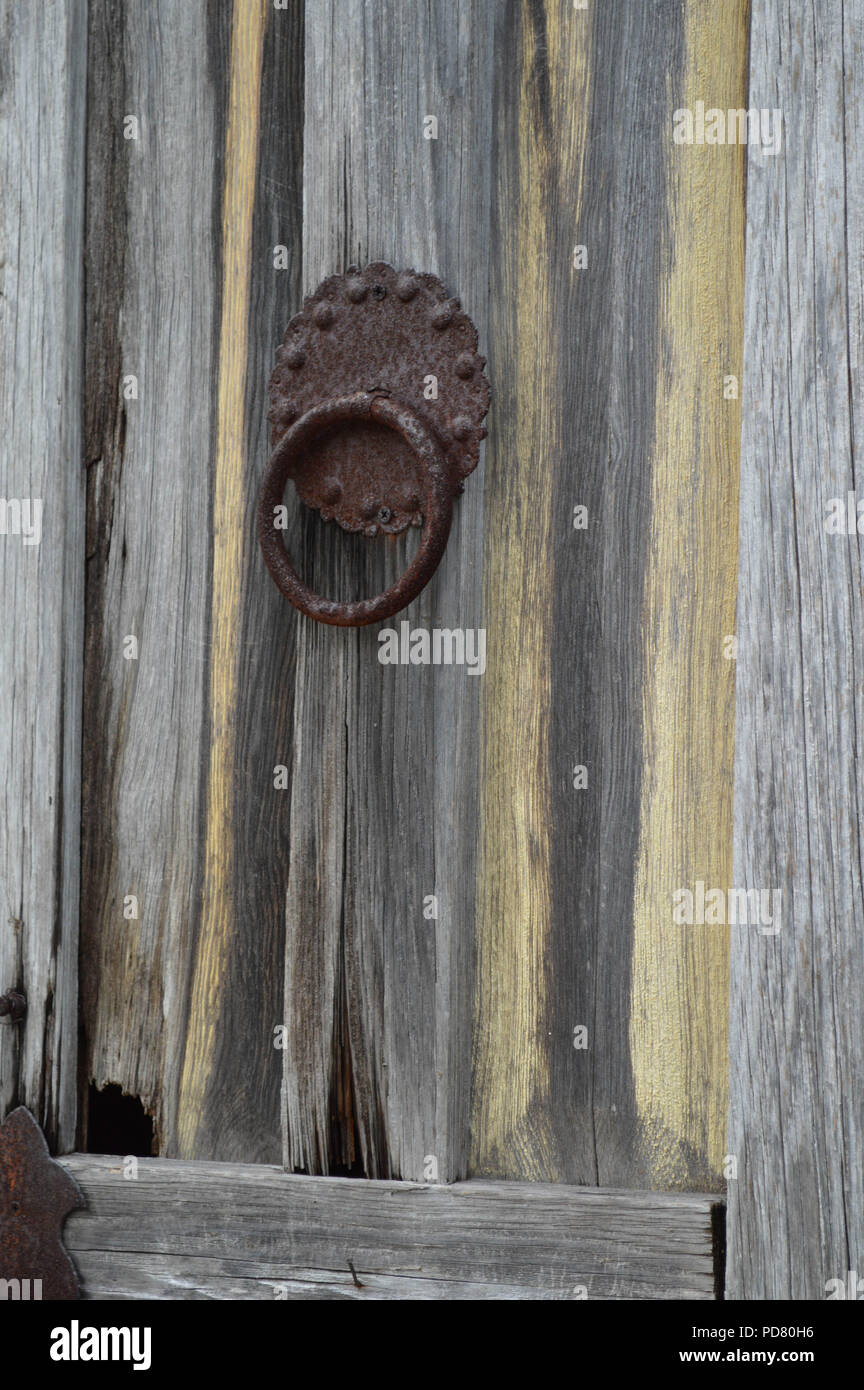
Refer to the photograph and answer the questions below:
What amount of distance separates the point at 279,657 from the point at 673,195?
0.62 m

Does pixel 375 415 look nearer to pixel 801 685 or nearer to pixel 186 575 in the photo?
pixel 186 575

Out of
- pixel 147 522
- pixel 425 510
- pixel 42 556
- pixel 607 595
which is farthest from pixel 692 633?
pixel 42 556

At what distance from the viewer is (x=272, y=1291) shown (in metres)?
1.28

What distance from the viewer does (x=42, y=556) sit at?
55.3 inches

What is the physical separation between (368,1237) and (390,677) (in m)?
0.56

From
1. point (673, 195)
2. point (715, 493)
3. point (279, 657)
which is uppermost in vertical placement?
point (673, 195)

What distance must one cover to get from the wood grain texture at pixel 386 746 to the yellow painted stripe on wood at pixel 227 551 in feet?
0.34

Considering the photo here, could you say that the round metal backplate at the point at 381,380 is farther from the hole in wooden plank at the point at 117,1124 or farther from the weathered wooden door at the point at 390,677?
the hole in wooden plank at the point at 117,1124

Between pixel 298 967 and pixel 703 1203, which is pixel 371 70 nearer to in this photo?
pixel 298 967

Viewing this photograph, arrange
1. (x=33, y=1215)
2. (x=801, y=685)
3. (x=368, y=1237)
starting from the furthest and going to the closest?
1. (x=33, y=1215)
2. (x=368, y=1237)
3. (x=801, y=685)

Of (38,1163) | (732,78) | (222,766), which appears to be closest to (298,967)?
(222,766)

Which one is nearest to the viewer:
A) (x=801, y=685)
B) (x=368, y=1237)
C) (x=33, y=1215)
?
(x=801, y=685)

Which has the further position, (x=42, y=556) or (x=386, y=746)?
(x=42, y=556)

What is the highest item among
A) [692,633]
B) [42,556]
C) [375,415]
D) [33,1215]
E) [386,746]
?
[375,415]
